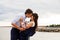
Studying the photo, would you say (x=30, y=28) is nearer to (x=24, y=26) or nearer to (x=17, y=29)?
(x=24, y=26)

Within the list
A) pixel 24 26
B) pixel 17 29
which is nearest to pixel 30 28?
pixel 24 26

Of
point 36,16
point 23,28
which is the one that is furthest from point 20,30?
point 36,16

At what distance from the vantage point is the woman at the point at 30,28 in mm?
4270

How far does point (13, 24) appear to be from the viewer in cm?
431

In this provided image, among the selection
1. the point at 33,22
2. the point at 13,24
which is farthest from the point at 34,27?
the point at 13,24

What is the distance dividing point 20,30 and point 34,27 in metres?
0.24

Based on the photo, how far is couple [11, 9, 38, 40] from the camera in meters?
4.28

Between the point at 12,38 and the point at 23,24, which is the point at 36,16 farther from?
the point at 12,38

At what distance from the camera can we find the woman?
Result: 4.27 m

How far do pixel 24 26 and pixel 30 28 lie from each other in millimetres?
106

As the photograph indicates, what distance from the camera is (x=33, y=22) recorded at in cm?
428

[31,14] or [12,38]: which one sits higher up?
[31,14]

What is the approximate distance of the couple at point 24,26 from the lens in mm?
4281

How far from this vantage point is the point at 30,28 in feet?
14.1
